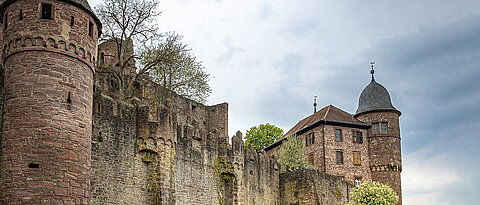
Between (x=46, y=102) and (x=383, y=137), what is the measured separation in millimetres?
44024

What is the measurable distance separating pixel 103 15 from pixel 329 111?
30926 millimetres

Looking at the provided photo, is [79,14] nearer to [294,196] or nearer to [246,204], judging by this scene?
[246,204]

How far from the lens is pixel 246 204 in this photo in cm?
3781

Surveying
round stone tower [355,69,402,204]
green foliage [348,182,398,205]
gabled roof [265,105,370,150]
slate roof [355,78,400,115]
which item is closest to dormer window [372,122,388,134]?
round stone tower [355,69,402,204]

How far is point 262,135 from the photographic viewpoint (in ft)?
238

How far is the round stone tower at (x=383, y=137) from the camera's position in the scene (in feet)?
189

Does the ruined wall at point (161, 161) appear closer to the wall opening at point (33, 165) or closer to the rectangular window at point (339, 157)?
the wall opening at point (33, 165)

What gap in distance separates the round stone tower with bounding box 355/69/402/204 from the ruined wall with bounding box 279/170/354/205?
13134 mm

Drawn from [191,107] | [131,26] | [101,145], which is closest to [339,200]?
[191,107]

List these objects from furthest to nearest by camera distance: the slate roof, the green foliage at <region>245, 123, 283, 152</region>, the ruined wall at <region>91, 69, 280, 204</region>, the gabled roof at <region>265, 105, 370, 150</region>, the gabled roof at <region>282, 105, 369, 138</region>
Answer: the green foliage at <region>245, 123, 283, 152</region>, the slate roof, the gabled roof at <region>282, 105, 369, 138</region>, the gabled roof at <region>265, 105, 370, 150</region>, the ruined wall at <region>91, 69, 280, 204</region>

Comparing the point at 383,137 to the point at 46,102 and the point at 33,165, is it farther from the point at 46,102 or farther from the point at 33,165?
the point at 33,165

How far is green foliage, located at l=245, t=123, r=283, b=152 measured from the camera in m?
71.9

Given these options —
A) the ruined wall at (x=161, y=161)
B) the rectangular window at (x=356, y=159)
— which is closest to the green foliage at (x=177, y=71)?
the ruined wall at (x=161, y=161)

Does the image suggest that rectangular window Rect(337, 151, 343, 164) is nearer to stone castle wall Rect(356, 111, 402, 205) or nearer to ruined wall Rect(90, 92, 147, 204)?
stone castle wall Rect(356, 111, 402, 205)
